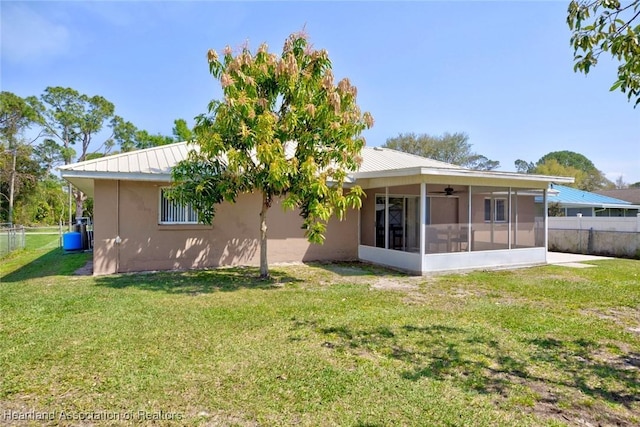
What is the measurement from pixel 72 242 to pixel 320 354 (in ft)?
48.0

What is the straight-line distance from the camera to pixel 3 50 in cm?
1291

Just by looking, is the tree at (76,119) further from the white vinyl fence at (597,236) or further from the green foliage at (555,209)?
the green foliage at (555,209)

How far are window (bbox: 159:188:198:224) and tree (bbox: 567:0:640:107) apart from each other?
877 cm

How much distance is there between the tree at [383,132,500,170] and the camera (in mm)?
42062

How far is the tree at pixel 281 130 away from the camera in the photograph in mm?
7371

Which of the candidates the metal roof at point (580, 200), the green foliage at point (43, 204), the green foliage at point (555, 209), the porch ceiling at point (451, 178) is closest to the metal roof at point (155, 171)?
the porch ceiling at point (451, 178)

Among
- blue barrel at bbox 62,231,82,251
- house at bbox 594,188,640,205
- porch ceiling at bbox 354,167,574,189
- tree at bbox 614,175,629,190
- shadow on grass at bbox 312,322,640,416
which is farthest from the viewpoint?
tree at bbox 614,175,629,190

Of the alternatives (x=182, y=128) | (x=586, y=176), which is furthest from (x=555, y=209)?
(x=586, y=176)

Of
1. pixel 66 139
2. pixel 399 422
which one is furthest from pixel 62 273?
pixel 66 139

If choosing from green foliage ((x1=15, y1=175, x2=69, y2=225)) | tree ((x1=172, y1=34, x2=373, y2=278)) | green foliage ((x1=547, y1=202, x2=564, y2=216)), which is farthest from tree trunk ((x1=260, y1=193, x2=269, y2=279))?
green foliage ((x1=15, y1=175, x2=69, y2=225))

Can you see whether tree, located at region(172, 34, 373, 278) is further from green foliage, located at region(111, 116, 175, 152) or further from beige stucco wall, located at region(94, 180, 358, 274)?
green foliage, located at region(111, 116, 175, 152)

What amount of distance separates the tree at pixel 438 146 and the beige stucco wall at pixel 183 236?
3259 cm

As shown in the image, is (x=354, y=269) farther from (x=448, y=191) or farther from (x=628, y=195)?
(x=628, y=195)

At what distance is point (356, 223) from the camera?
1232cm
